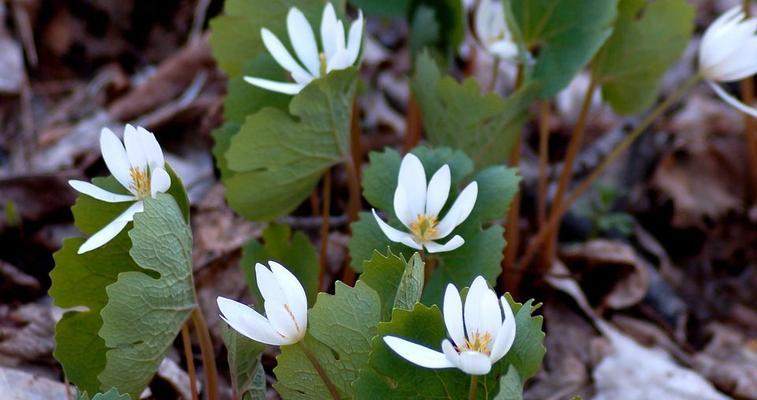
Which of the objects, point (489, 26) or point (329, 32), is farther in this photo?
point (489, 26)

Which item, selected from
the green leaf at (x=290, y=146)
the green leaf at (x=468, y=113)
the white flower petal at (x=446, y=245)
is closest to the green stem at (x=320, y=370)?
the white flower petal at (x=446, y=245)

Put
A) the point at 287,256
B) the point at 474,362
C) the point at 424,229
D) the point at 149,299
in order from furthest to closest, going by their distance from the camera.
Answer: the point at 287,256
the point at 424,229
the point at 149,299
the point at 474,362

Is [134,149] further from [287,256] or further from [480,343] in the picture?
[480,343]

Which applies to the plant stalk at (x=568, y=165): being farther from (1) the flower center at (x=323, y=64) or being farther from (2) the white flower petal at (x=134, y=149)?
(2) the white flower petal at (x=134, y=149)

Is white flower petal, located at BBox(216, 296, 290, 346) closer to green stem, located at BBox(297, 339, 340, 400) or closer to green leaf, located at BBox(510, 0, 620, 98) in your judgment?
green stem, located at BBox(297, 339, 340, 400)

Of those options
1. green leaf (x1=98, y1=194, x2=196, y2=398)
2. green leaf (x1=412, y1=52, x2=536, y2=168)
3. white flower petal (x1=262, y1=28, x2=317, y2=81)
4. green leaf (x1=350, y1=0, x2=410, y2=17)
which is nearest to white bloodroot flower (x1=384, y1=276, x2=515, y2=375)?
green leaf (x1=98, y1=194, x2=196, y2=398)

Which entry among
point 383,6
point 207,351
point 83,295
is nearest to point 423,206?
point 207,351

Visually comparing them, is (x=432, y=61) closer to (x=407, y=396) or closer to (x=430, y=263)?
(x=430, y=263)
